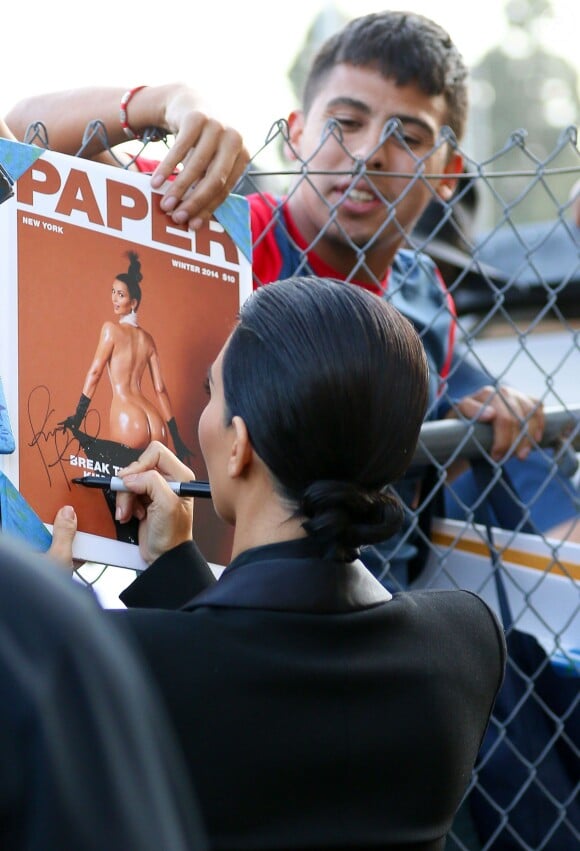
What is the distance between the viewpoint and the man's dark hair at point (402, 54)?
292 centimetres

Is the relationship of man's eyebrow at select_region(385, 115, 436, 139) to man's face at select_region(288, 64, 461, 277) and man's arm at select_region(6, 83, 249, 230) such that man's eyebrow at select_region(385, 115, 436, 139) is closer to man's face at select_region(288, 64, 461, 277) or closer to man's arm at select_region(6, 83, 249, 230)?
man's face at select_region(288, 64, 461, 277)

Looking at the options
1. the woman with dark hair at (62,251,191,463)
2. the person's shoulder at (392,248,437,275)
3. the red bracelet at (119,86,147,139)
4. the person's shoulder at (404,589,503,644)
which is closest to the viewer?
the person's shoulder at (404,589,503,644)

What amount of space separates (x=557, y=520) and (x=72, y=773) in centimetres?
261

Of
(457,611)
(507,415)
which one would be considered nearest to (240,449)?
(457,611)

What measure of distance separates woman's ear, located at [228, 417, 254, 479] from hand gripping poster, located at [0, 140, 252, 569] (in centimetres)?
31

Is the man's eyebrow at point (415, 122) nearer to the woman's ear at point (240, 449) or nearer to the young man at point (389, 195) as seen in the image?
the young man at point (389, 195)

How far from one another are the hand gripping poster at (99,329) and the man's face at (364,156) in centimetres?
86

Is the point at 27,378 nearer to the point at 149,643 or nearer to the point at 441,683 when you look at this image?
the point at 149,643

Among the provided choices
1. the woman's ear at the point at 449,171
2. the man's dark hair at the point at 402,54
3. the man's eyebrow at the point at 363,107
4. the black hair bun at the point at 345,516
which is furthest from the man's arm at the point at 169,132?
the woman's ear at the point at 449,171

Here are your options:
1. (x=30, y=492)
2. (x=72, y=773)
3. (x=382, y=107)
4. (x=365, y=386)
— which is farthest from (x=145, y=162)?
(x=72, y=773)

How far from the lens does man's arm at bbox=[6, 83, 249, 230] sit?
74.7 inches

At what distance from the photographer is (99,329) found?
1796 mm
